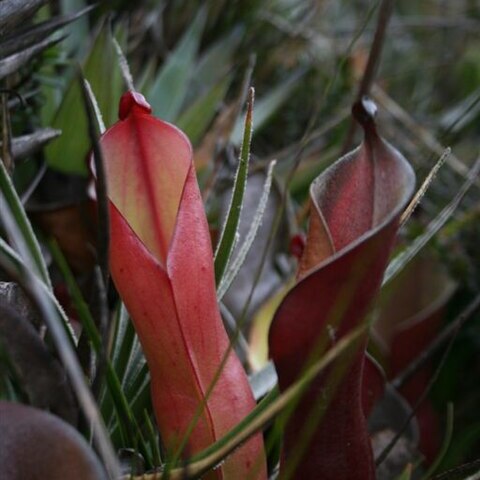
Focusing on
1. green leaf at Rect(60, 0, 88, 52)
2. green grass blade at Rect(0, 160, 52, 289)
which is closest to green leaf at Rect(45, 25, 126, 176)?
green leaf at Rect(60, 0, 88, 52)

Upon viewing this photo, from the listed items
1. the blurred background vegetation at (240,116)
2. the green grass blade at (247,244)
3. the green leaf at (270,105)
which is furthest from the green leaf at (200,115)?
the green grass blade at (247,244)

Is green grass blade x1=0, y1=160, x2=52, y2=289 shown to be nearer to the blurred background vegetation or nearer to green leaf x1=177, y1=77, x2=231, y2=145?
the blurred background vegetation

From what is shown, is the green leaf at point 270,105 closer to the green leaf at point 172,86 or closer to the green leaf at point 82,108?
the green leaf at point 172,86

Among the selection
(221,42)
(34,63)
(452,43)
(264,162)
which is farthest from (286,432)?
(452,43)

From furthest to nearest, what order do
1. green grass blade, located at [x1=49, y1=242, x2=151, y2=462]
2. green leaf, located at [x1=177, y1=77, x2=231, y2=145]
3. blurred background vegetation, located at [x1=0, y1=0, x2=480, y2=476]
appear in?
1. green leaf, located at [x1=177, y1=77, x2=231, y2=145]
2. blurred background vegetation, located at [x1=0, y1=0, x2=480, y2=476]
3. green grass blade, located at [x1=49, y1=242, x2=151, y2=462]

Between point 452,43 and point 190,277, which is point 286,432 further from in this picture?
point 452,43

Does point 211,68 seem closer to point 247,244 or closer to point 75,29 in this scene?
point 75,29
